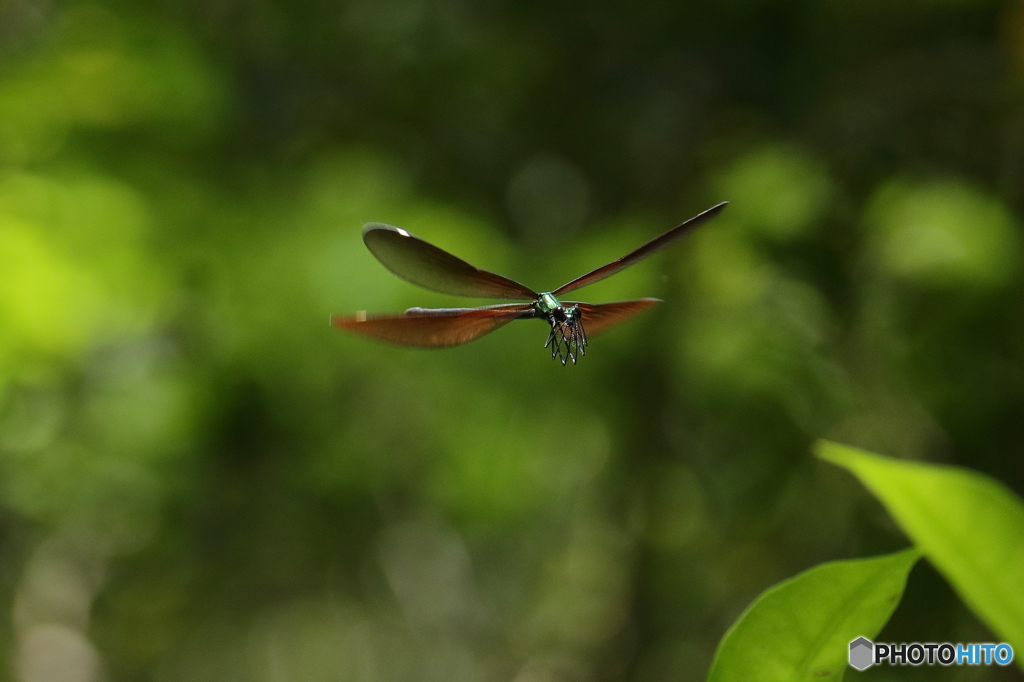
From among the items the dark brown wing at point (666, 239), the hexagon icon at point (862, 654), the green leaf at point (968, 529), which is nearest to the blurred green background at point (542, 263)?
the hexagon icon at point (862, 654)

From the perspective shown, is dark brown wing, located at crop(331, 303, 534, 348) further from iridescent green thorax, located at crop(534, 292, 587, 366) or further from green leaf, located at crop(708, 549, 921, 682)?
green leaf, located at crop(708, 549, 921, 682)

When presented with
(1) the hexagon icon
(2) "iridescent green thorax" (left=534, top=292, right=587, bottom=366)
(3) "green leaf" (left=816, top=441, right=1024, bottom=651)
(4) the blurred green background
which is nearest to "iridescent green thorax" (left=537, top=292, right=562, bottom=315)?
(2) "iridescent green thorax" (left=534, top=292, right=587, bottom=366)

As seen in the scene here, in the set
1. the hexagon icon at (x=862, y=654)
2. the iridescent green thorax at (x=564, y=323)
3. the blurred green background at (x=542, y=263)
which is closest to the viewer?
the iridescent green thorax at (x=564, y=323)

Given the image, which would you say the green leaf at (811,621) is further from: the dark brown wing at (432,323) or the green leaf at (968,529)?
the dark brown wing at (432,323)

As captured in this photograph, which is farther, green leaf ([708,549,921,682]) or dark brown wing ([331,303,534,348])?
green leaf ([708,549,921,682])

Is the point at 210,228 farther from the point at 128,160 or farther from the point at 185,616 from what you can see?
the point at 185,616

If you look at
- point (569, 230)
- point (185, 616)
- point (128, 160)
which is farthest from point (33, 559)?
point (569, 230)
